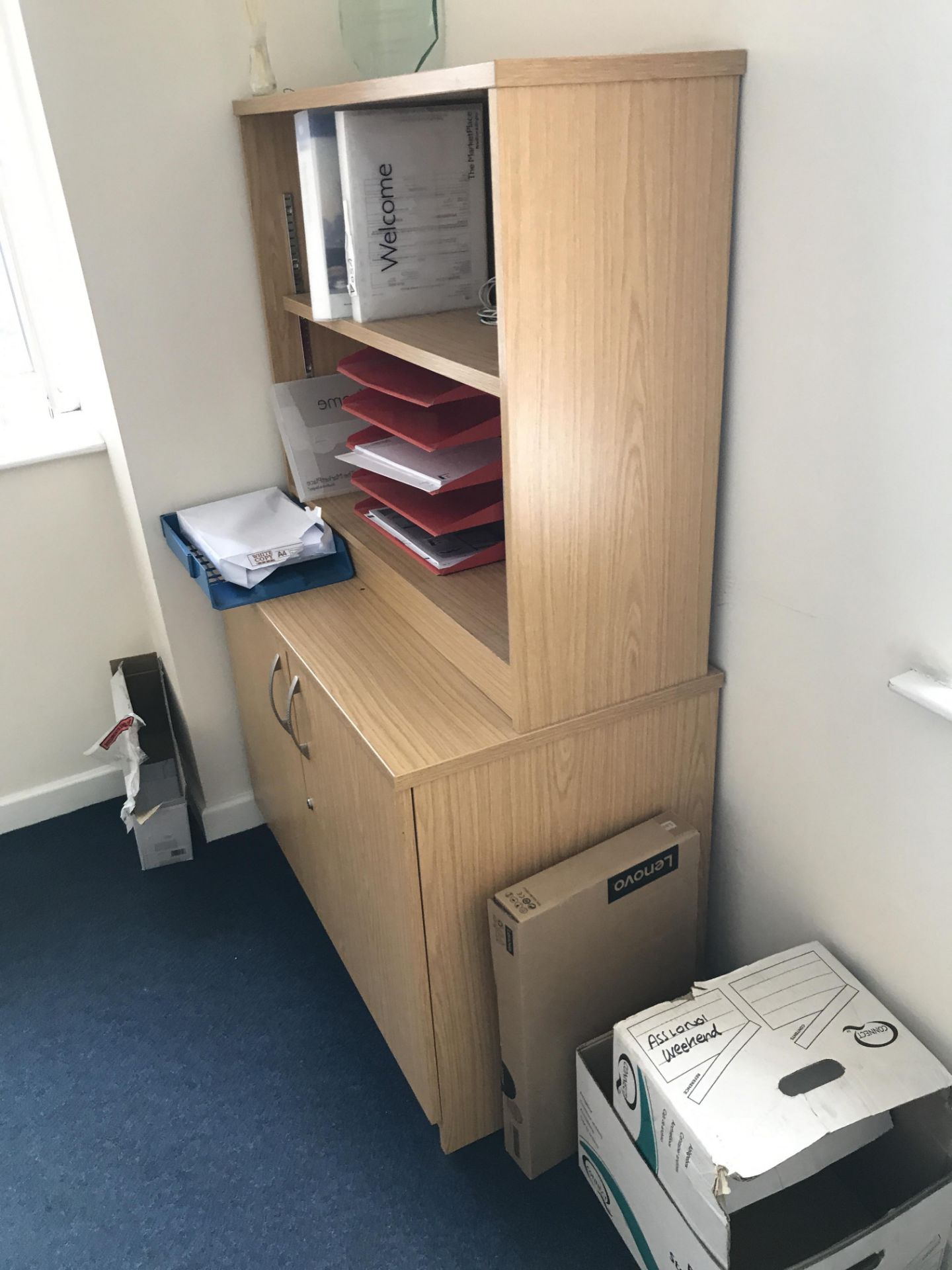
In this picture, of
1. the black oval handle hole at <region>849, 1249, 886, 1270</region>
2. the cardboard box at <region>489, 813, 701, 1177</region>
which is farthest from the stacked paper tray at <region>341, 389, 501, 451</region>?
the black oval handle hole at <region>849, 1249, 886, 1270</region>

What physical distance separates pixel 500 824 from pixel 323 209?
3.28 ft

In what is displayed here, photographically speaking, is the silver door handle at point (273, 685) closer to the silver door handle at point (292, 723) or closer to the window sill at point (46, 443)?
the silver door handle at point (292, 723)

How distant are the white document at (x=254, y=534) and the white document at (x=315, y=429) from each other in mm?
72

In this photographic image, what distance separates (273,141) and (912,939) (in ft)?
5.57

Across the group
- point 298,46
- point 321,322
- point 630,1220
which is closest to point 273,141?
point 298,46

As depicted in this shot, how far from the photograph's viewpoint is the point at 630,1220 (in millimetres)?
1358

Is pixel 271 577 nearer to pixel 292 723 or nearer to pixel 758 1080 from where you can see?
pixel 292 723

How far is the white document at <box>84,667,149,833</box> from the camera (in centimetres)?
217

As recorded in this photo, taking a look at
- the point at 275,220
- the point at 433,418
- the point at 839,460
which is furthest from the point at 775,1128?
the point at 275,220

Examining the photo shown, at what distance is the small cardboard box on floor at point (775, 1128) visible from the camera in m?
1.14

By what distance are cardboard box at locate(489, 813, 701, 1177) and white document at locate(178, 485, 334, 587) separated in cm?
76

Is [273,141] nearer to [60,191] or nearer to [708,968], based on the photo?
[60,191]

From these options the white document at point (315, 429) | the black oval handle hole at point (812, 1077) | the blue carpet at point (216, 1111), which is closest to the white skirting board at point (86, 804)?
the blue carpet at point (216, 1111)

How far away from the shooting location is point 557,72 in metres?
1.04
